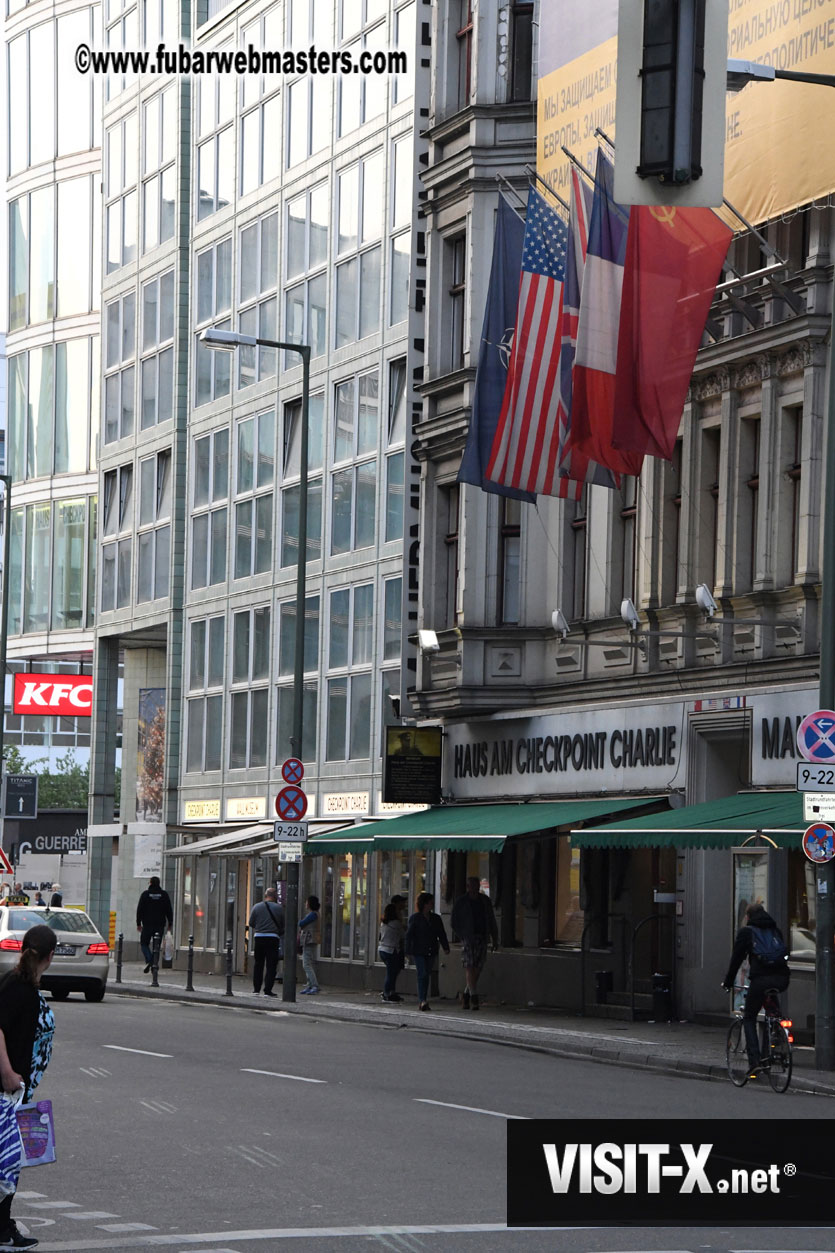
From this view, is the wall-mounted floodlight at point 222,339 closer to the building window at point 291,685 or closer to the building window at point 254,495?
the building window at point 291,685

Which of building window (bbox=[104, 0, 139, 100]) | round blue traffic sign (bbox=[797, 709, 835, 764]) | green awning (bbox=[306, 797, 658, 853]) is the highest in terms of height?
building window (bbox=[104, 0, 139, 100])

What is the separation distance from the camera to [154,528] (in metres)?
55.2

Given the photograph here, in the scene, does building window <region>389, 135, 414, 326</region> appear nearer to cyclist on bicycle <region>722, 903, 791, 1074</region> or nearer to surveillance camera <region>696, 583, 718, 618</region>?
surveillance camera <region>696, 583, 718, 618</region>

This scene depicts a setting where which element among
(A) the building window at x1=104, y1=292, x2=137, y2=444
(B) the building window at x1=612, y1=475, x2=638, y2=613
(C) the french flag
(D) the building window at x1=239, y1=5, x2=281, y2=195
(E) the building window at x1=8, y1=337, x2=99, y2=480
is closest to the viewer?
(C) the french flag

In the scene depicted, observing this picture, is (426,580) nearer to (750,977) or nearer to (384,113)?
(384,113)

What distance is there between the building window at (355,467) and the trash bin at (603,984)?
13193 mm

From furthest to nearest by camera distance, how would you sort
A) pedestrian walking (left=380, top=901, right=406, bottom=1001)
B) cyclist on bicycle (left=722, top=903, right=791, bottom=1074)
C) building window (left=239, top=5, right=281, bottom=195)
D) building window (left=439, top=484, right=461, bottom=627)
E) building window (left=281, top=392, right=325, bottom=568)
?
1. building window (left=239, top=5, right=281, bottom=195)
2. building window (left=281, top=392, right=325, bottom=568)
3. building window (left=439, top=484, right=461, bottom=627)
4. pedestrian walking (left=380, top=901, right=406, bottom=1001)
5. cyclist on bicycle (left=722, top=903, right=791, bottom=1074)

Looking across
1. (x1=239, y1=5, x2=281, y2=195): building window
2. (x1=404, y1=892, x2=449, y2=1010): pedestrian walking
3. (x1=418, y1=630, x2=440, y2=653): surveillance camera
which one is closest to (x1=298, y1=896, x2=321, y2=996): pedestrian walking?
(x1=404, y1=892, x2=449, y2=1010): pedestrian walking

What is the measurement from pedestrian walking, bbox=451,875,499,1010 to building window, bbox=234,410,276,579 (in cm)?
1701

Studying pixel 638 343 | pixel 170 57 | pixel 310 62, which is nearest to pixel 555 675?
pixel 638 343

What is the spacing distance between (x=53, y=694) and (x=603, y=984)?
47.4 meters

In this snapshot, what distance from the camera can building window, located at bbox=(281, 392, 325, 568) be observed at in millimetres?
45844

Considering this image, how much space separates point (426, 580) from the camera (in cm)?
3731

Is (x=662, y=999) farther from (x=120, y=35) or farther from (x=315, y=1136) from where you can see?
(x=120, y=35)
